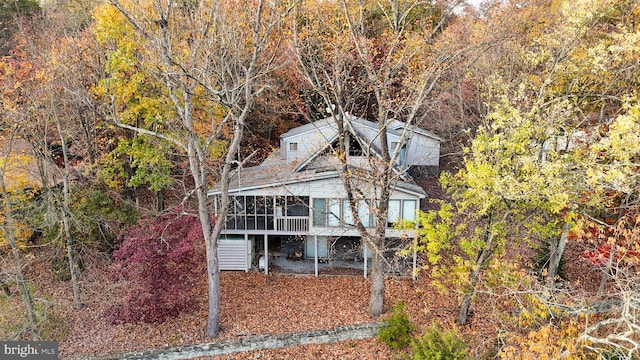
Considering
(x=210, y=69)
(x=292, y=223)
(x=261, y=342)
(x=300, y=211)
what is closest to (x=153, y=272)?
(x=261, y=342)

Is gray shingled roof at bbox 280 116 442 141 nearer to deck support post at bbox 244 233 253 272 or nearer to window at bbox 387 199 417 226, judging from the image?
window at bbox 387 199 417 226

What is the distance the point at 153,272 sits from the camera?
13.1 meters

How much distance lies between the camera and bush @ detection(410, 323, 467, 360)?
9.68 meters

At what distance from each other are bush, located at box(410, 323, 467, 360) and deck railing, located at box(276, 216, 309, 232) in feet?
26.7

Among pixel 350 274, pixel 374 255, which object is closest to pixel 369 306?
pixel 374 255

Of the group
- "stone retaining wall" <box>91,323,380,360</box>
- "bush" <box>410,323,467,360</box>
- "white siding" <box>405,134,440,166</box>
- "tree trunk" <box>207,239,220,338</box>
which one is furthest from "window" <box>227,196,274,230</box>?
"white siding" <box>405,134,440,166</box>

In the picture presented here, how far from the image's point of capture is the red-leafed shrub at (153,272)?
518 inches

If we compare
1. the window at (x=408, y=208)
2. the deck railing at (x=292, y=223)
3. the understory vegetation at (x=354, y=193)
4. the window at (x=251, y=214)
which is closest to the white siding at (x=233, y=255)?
the understory vegetation at (x=354, y=193)

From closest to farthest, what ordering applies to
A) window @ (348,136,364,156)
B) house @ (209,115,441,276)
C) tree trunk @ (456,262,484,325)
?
tree trunk @ (456,262,484,325) → house @ (209,115,441,276) → window @ (348,136,364,156)

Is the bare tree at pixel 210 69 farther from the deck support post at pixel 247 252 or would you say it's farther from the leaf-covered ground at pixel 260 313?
the deck support post at pixel 247 252

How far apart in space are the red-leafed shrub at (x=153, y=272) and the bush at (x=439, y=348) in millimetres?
7918

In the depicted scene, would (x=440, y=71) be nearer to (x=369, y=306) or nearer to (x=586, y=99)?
(x=586, y=99)

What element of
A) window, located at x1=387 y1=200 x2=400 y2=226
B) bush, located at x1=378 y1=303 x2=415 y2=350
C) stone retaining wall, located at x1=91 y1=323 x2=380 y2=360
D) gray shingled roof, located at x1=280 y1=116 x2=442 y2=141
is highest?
gray shingled roof, located at x1=280 y1=116 x2=442 y2=141

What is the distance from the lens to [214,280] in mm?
13148
